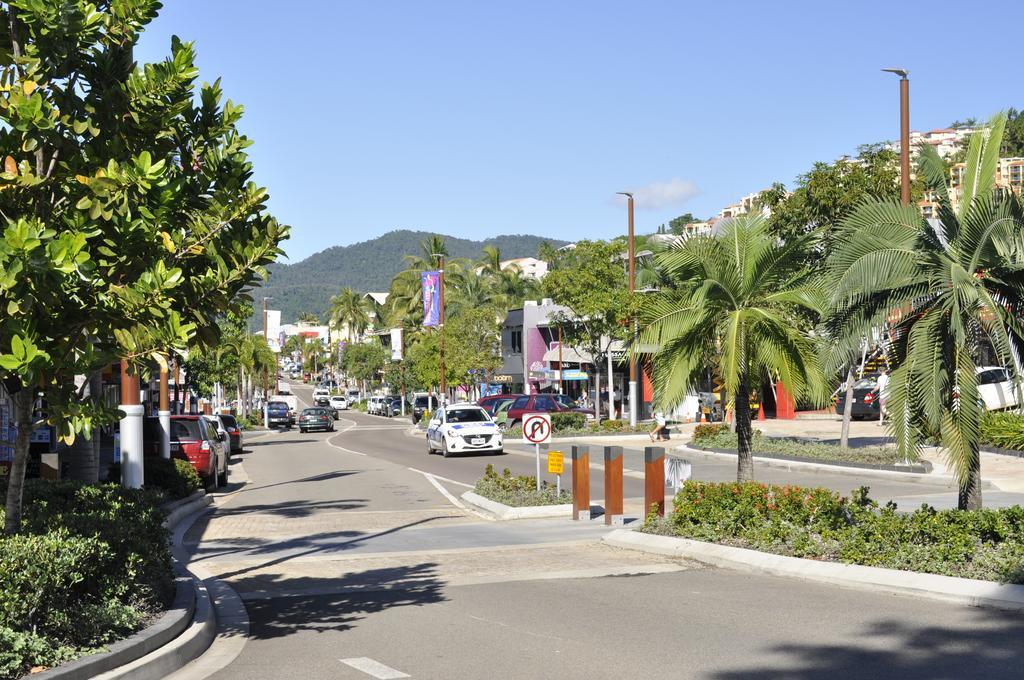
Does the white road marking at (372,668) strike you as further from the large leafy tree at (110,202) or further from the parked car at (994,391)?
the parked car at (994,391)

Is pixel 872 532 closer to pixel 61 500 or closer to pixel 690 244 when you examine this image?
pixel 690 244

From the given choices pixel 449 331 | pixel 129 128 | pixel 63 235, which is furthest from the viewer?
pixel 449 331

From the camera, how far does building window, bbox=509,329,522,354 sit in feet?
261

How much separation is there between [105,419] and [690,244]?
36.2ft

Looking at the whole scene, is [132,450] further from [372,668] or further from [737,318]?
[372,668]

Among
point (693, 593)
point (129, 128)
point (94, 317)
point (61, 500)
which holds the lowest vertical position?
point (693, 593)

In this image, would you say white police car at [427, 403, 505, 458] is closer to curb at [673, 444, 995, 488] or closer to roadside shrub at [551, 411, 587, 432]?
curb at [673, 444, 995, 488]

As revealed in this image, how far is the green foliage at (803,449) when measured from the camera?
2861 cm

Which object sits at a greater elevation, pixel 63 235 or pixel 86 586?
pixel 63 235

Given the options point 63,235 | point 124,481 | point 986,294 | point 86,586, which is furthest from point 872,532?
point 124,481

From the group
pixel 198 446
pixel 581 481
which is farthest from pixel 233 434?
pixel 581 481

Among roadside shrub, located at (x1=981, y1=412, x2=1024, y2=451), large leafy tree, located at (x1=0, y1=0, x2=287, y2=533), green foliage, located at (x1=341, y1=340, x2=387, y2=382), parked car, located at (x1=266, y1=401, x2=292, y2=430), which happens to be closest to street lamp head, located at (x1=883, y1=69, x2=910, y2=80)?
roadside shrub, located at (x1=981, y1=412, x2=1024, y2=451)

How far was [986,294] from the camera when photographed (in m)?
12.3

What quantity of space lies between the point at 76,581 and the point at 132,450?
33.9 ft
